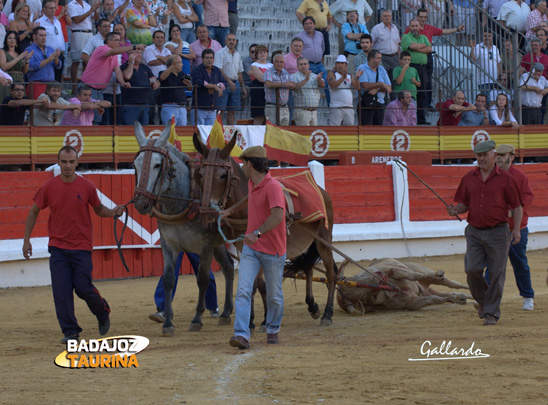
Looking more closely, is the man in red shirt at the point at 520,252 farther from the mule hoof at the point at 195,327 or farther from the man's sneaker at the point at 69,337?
the man's sneaker at the point at 69,337

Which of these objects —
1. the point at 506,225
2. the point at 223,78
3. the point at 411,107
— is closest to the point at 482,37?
the point at 411,107

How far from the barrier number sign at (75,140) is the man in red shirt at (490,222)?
7.00m

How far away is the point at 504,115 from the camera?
60.6 ft

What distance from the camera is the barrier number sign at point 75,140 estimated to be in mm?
13925

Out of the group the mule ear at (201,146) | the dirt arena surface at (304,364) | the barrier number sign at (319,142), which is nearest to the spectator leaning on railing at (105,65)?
the barrier number sign at (319,142)

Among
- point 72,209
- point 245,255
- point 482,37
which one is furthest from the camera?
point 482,37

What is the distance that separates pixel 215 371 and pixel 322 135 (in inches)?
393

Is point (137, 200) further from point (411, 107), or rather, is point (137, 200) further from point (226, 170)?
point (411, 107)

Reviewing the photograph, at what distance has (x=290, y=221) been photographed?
898 centimetres

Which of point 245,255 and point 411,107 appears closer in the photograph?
point 245,255

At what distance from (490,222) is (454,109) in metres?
9.29

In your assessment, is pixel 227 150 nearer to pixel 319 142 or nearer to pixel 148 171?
pixel 148 171

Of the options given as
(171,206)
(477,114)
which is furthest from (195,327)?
(477,114)

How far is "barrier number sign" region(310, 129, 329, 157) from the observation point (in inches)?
634
